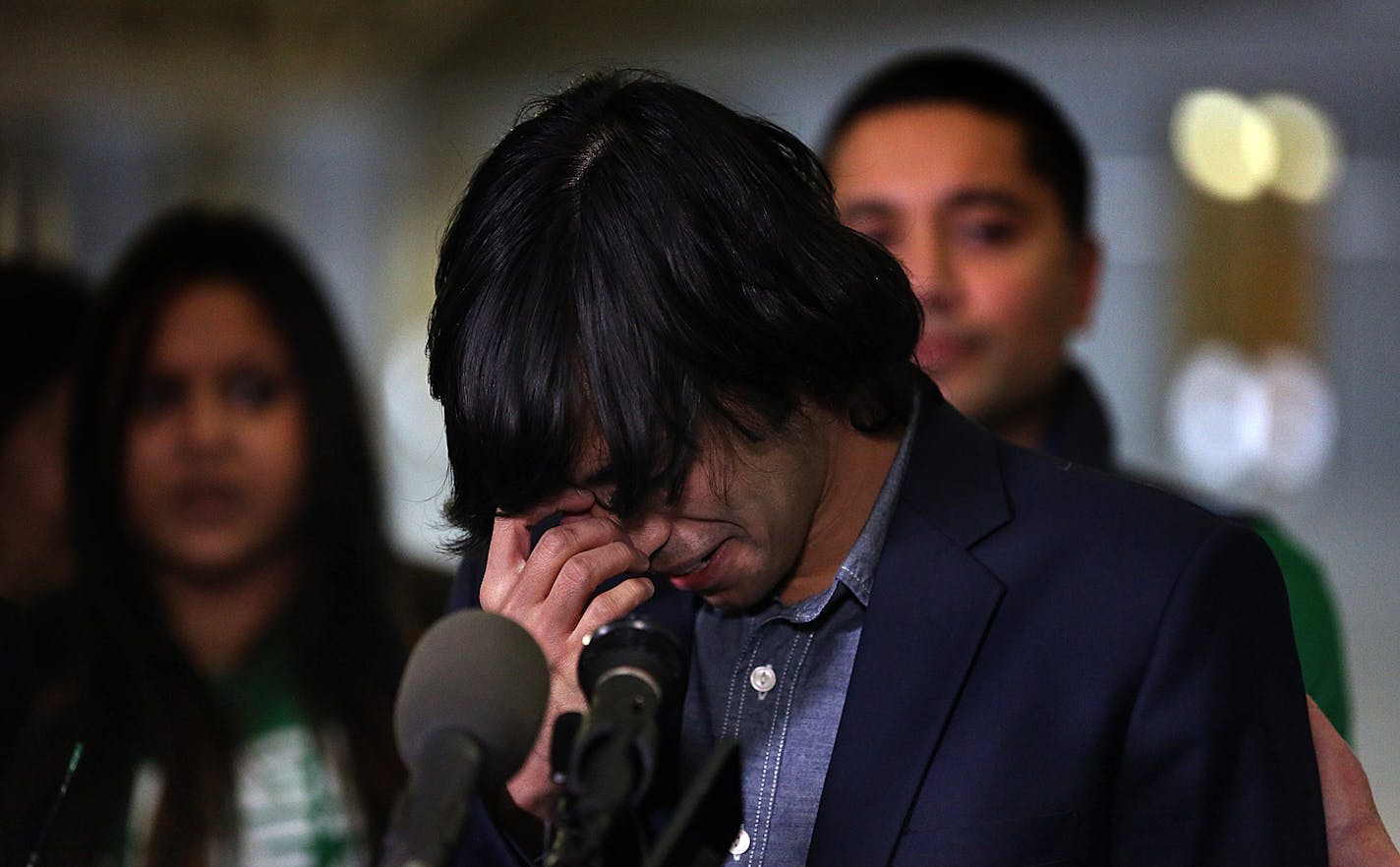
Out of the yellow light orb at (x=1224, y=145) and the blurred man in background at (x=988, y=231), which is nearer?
the blurred man in background at (x=988, y=231)

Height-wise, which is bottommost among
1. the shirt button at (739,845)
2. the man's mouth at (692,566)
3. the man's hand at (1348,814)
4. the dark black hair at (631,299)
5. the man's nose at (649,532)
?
the man's hand at (1348,814)

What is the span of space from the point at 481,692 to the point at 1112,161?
566 cm

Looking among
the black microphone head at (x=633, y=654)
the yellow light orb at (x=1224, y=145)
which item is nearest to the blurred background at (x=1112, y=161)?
the yellow light orb at (x=1224, y=145)

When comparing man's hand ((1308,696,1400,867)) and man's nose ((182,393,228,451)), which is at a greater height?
man's nose ((182,393,228,451))

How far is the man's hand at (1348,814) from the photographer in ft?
4.24

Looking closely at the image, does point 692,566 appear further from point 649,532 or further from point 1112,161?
point 1112,161

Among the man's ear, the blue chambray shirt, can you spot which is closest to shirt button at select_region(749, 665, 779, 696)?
the blue chambray shirt

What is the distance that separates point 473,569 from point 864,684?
1.53 feet

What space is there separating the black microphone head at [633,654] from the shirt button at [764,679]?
0.36 metres

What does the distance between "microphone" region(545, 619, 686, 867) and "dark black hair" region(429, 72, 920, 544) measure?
0.21 metres

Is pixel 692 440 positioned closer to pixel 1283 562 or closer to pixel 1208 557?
pixel 1208 557

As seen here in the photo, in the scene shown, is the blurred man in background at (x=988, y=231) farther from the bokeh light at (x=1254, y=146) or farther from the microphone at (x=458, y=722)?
the bokeh light at (x=1254, y=146)

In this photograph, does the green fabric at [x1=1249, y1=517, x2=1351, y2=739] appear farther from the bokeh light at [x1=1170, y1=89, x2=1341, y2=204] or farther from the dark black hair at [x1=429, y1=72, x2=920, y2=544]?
the bokeh light at [x1=1170, y1=89, x2=1341, y2=204]

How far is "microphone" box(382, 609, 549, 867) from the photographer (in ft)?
2.84
